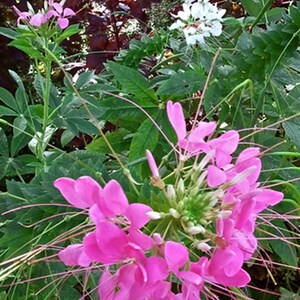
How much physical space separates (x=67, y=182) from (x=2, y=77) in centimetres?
114

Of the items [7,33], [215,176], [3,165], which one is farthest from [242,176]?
[7,33]

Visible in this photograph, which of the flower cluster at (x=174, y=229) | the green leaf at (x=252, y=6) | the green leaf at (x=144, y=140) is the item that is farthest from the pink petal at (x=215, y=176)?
the green leaf at (x=252, y=6)

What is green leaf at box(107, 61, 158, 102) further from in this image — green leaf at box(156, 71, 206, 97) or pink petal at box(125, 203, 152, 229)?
pink petal at box(125, 203, 152, 229)

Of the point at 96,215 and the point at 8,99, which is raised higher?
the point at 96,215

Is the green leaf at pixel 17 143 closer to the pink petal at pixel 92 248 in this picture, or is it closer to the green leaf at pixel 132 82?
the green leaf at pixel 132 82

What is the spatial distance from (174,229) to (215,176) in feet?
0.13

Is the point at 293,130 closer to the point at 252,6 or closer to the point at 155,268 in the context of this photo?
the point at 252,6

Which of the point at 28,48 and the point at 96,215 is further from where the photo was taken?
the point at 28,48

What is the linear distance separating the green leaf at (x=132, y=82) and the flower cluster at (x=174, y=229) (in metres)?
0.29

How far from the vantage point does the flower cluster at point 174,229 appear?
341mm

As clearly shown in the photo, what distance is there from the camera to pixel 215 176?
38cm

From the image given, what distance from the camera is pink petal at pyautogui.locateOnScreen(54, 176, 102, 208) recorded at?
0.35 m

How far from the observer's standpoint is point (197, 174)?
407 millimetres

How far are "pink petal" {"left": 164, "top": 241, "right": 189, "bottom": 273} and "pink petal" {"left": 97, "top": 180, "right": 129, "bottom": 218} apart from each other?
0.03 meters
